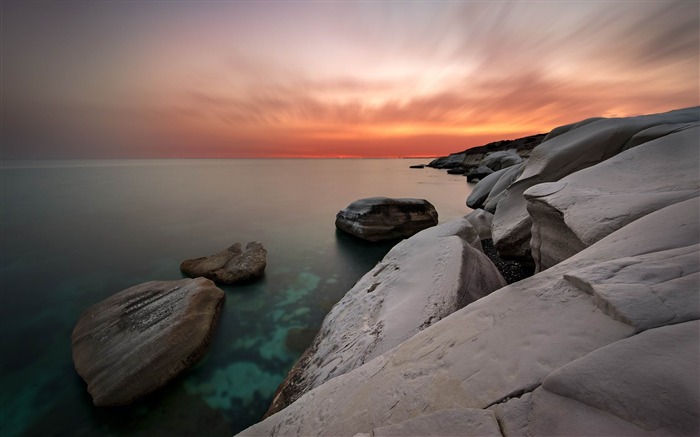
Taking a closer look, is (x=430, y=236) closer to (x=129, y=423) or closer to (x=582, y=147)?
(x=582, y=147)

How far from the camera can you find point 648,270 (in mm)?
1964

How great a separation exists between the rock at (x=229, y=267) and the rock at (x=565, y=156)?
8220mm

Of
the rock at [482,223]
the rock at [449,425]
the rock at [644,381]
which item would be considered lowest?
the rock at [482,223]

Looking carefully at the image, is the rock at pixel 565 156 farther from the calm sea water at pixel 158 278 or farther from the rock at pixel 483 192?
the rock at pixel 483 192

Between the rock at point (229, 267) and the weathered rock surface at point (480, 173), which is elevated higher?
the weathered rock surface at point (480, 173)

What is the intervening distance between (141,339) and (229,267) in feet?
13.1

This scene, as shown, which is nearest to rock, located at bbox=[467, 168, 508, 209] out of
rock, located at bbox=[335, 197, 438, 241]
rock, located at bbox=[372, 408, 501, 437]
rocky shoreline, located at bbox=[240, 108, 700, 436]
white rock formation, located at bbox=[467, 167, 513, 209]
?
white rock formation, located at bbox=[467, 167, 513, 209]

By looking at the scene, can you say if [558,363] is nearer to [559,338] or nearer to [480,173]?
[559,338]

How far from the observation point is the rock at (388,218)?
13250 mm

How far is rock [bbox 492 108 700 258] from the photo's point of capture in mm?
6074

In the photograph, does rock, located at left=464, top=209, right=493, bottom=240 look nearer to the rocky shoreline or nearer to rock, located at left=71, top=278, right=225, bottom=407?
→ the rocky shoreline

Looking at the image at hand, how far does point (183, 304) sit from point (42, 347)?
3570 mm

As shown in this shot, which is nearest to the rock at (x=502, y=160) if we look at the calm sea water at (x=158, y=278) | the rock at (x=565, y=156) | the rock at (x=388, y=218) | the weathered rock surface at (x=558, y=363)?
the calm sea water at (x=158, y=278)

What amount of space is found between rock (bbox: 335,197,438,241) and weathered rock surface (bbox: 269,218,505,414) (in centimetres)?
720
